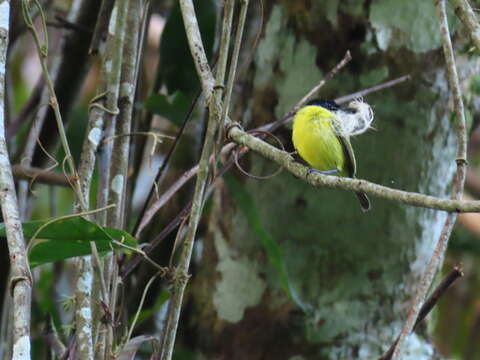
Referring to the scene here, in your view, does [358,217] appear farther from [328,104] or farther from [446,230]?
[446,230]

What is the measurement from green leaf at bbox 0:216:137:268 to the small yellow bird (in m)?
0.68

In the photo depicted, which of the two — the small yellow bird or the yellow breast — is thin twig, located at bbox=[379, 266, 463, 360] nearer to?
the small yellow bird

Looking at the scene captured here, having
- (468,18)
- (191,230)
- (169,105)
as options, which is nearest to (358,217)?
(169,105)

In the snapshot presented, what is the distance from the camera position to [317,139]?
2.02m

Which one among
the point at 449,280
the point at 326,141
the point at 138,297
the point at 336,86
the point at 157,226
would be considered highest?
the point at 336,86

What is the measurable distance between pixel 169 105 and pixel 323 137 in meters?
0.53

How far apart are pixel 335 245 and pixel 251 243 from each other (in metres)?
0.26

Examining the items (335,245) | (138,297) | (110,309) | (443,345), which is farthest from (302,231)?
(443,345)

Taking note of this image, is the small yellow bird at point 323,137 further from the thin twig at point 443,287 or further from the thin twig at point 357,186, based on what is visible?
the thin twig at point 357,186

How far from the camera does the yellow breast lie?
6.56ft

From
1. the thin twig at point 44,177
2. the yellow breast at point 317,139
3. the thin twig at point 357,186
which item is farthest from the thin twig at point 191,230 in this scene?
the thin twig at point 44,177

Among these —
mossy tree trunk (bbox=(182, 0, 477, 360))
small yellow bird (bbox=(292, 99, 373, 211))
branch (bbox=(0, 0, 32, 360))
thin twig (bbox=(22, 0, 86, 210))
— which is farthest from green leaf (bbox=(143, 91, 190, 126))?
branch (bbox=(0, 0, 32, 360))

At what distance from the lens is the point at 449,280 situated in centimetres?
157

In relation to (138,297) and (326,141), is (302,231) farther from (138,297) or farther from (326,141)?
(138,297)
